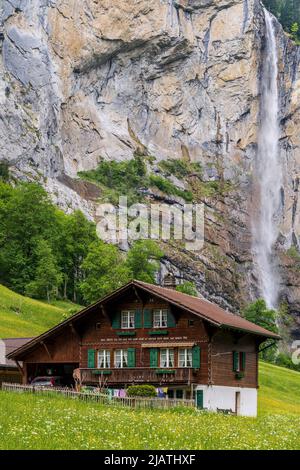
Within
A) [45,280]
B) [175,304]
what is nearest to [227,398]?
[175,304]

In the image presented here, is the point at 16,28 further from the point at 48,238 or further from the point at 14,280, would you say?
the point at 14,280

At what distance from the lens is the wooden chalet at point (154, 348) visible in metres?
40.9

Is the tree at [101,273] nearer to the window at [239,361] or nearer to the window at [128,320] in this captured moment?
the window at [239,361]

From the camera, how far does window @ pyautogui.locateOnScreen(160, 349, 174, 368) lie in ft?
137

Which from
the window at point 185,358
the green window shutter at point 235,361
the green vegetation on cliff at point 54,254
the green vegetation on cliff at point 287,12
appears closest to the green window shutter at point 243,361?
the green window shutter at point 235,361

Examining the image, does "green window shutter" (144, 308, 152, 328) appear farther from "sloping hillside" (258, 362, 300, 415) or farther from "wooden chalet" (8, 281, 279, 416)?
"sloping hillside" (258, 362, 300, 415)

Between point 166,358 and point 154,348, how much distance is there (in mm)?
906

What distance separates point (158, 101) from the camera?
12800 cm

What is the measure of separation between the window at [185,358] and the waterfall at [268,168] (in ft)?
258

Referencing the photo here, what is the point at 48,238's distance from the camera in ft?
291

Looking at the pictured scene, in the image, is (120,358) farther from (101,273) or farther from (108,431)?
(101,273)

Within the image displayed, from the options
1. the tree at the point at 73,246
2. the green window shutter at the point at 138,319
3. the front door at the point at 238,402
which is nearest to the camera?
the green window shutter at the point at 138,319

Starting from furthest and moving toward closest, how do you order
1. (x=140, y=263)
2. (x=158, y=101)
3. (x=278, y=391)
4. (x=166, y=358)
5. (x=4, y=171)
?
1. (x=158, y=101)
2. (x=4, y=171)
3. (x=140, y=263)
4. (x=278, y=391)
5. (x=166, y=358)

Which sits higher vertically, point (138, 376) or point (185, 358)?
point (185, 358)
